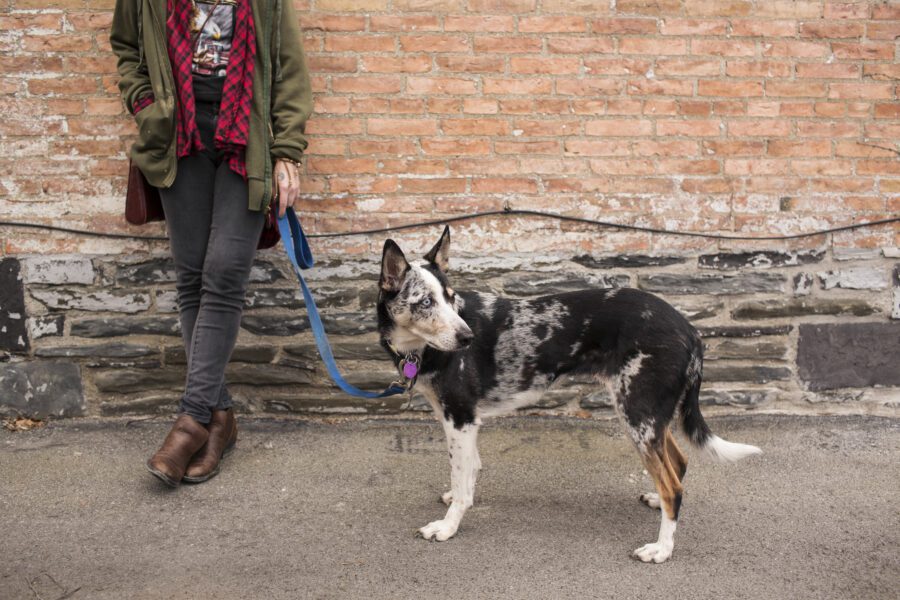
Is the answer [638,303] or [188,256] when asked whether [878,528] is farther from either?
[188,256]

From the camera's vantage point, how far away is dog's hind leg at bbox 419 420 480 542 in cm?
356

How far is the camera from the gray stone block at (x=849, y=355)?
485cm

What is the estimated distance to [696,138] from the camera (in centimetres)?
468

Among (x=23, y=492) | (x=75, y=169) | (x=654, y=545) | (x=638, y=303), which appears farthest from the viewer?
(x=75, y=169)

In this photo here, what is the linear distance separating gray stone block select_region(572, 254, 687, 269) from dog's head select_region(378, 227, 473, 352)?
1.37 metres

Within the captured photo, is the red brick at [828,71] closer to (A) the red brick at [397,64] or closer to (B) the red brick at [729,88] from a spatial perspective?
(B) the red brick at [729,88]

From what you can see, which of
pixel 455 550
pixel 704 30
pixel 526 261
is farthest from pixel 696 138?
pixel 455 550

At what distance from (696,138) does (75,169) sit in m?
3.55

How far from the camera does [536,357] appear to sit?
369 cm

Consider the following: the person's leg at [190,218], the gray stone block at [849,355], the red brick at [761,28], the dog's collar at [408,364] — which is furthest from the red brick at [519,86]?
the gray stone block at [849,355]

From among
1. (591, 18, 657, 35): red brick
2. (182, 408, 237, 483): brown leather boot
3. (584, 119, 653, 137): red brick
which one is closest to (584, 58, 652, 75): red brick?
(591, 18, 657, 35): red brick

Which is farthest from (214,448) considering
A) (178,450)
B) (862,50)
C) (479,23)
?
(862,50)

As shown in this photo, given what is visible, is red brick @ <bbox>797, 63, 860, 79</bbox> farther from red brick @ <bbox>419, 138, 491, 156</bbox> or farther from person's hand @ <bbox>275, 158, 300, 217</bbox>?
person's hand @ <bbox>275, 158, 300, 217</bbox>

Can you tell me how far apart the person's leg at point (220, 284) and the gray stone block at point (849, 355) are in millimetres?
3265
